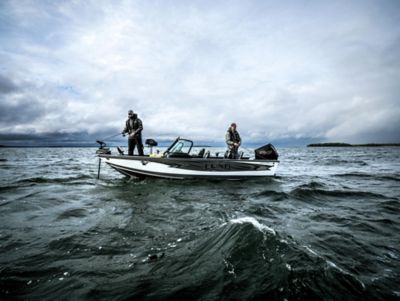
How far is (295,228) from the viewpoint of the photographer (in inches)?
203

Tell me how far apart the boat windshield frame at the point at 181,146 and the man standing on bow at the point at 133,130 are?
1.65 m

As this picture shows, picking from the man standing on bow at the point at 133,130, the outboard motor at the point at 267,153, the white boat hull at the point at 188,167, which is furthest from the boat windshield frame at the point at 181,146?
the outboard motor at the point at 267,153

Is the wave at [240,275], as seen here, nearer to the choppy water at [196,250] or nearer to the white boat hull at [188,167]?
the choppy water at [196,250]

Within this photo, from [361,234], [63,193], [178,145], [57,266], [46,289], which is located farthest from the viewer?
[178,145]

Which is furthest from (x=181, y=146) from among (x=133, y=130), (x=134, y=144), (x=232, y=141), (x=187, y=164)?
(x=232, y=141)

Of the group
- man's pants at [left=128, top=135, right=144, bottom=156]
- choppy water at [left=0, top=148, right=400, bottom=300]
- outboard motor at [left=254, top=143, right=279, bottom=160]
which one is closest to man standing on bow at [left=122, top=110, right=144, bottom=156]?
man's pants at [left=128, top=135, right=144, bottom=156]

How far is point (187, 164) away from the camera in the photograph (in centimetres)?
1166

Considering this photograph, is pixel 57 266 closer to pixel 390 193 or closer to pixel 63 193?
pixel 63 193

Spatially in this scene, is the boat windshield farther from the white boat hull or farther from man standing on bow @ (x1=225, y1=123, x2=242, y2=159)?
man standing on bow @ (x1=225, y1=123, x2=242, y2=159)

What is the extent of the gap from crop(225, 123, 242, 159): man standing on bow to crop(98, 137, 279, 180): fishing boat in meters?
0.30

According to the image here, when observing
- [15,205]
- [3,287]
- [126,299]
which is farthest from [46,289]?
[15,205]

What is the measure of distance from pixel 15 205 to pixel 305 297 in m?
8.29

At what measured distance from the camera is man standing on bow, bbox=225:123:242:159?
1277 cm

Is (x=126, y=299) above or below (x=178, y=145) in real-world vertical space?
below
